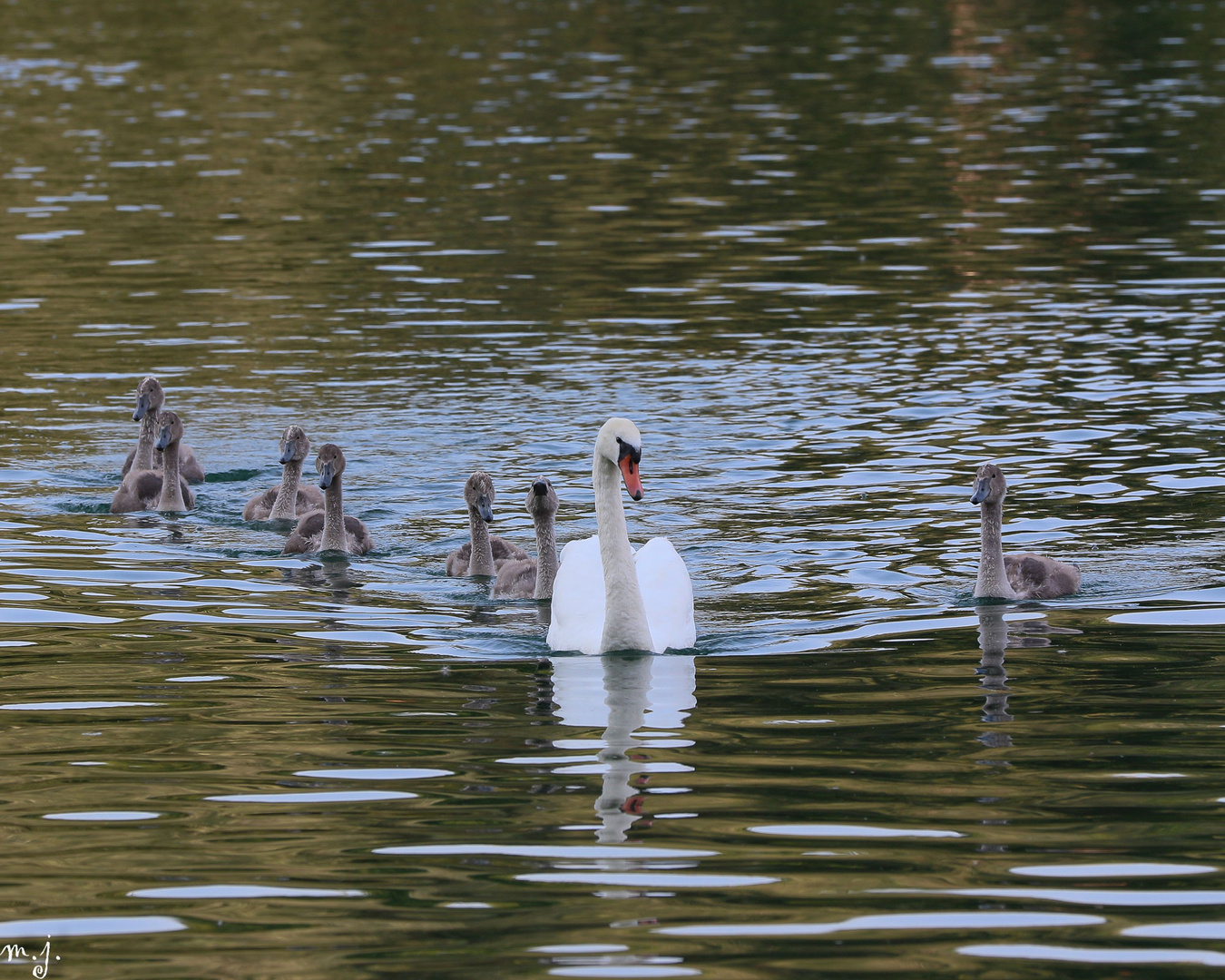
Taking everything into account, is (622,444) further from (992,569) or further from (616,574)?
(992,569)

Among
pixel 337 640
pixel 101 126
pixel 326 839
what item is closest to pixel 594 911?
pixel 326 839

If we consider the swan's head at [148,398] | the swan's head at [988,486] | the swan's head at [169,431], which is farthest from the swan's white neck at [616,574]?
the swan's head at [148,398]

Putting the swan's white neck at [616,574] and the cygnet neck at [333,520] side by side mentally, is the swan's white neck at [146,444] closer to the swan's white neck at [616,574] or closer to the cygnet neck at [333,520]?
the cygnet neck at [333,520]

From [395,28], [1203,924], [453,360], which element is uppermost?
[395,28]

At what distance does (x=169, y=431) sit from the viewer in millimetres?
16672

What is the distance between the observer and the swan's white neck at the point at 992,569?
1318cm

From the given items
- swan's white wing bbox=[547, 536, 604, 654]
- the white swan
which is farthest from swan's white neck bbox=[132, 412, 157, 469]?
the white swan

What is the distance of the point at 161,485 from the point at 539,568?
4.38m

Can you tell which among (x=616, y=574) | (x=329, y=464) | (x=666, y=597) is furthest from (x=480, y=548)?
(x=616, y=574)

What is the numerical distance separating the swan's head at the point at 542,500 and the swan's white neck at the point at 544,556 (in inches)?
1.1

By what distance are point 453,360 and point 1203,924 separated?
15.4m

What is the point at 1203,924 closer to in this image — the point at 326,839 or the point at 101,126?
the point at 326,839

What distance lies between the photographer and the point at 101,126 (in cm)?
4181

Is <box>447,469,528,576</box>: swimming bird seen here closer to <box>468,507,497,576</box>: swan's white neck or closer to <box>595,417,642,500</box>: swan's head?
<box>468,507,497,576</box>: swan's white neck
